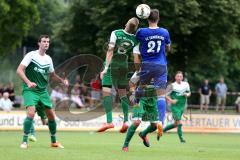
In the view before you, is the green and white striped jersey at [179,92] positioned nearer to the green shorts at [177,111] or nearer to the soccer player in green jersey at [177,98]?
the soccer player in green jersey at [177,98]

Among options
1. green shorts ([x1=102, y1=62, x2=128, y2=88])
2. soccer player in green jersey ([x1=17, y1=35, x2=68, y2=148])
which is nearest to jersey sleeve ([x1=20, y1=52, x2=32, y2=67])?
soccer player in green jersey ([x1=17, y1=35, x2=68, y2=148])

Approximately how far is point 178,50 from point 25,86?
31.5 m

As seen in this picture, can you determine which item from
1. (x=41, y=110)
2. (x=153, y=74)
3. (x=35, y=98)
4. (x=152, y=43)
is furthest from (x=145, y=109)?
(x=41, y=110)

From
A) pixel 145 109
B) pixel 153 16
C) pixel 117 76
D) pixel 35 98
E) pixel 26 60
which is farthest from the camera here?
pixel 117 76

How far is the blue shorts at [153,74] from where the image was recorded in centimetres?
1520

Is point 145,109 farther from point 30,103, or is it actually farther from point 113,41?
Answer: point 30,103

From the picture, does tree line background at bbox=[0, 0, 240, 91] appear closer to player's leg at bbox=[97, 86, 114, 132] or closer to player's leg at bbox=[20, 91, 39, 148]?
player's leg at bbox=[97, 86, 114, 132]

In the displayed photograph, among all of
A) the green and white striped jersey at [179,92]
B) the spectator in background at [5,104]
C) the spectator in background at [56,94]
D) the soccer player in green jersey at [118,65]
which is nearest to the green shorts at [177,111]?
the green and white striped jersey at [179,92]

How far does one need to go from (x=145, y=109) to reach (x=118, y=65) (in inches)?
71.7

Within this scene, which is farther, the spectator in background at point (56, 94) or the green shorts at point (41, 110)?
the spectator in background at point (56, 94)

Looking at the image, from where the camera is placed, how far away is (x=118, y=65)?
54.7 ft

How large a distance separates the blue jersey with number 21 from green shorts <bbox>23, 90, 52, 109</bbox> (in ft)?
8.10

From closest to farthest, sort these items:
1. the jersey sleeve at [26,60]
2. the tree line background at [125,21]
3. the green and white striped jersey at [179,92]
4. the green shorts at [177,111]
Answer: the jersey sleeve at [26,60] < the green shorts at [177,111] < the green and white striped jersey at [179,92] < the tree line background at [125,21]

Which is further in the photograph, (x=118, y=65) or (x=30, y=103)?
(x=118, y=65)
